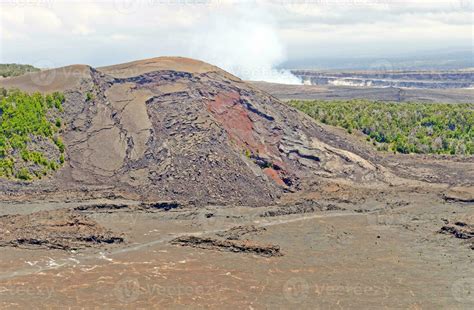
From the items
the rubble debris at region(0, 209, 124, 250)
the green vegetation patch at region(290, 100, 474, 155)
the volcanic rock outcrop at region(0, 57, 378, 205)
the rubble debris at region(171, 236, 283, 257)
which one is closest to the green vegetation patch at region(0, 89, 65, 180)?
the volcanic rock outcrop at region(0, 57, 378, 205)

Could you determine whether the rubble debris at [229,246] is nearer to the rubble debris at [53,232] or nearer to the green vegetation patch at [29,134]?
the rubble debris at [53,232]

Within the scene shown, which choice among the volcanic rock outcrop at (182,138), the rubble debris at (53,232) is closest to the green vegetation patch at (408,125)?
the volcanic rock outcrop at (182,138)

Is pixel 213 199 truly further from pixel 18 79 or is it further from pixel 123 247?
pixel 18 79

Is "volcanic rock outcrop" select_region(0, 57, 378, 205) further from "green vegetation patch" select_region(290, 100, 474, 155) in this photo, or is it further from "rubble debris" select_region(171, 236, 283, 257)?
"green vegetation patch" select_region(290, 100, 474, 155)

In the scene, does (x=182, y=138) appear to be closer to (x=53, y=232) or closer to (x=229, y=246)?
(x=53, y=232)

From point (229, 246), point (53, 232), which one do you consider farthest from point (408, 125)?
point (53, 232)
